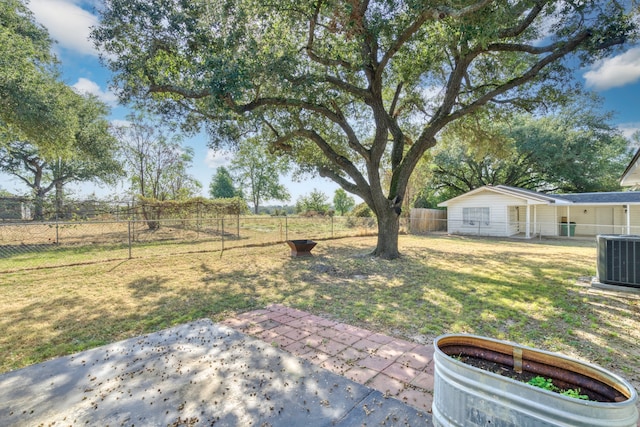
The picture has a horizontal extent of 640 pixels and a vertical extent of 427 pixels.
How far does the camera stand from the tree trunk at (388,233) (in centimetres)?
907

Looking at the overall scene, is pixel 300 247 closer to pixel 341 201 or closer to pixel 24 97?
pixel 24 97

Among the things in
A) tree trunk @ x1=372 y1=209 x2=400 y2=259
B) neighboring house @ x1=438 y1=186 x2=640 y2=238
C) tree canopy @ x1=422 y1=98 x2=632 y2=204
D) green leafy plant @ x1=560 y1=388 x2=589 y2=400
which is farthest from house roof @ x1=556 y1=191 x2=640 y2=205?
green leafy plant @ x1=560 y1=388 x2=589 y2=400

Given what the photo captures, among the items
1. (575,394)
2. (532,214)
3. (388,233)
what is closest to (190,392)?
(575,394)

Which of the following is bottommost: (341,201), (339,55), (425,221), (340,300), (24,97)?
(340,300)

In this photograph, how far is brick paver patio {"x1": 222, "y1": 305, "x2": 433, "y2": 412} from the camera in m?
2.46

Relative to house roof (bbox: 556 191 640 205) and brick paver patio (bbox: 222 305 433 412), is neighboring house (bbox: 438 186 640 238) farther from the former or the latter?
brick paver patio (bbox: 222 305 433 412)

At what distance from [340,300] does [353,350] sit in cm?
190

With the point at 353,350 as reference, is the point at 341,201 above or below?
above

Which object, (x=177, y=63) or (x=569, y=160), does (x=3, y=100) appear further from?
(x=569, y=160)

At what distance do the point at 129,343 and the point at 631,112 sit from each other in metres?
24.4

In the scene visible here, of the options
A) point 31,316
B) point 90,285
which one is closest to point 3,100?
point 90,285

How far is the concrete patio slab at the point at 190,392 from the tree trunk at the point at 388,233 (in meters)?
6.53

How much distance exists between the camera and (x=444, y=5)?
17.0 ft

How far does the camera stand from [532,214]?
19.2 meters
